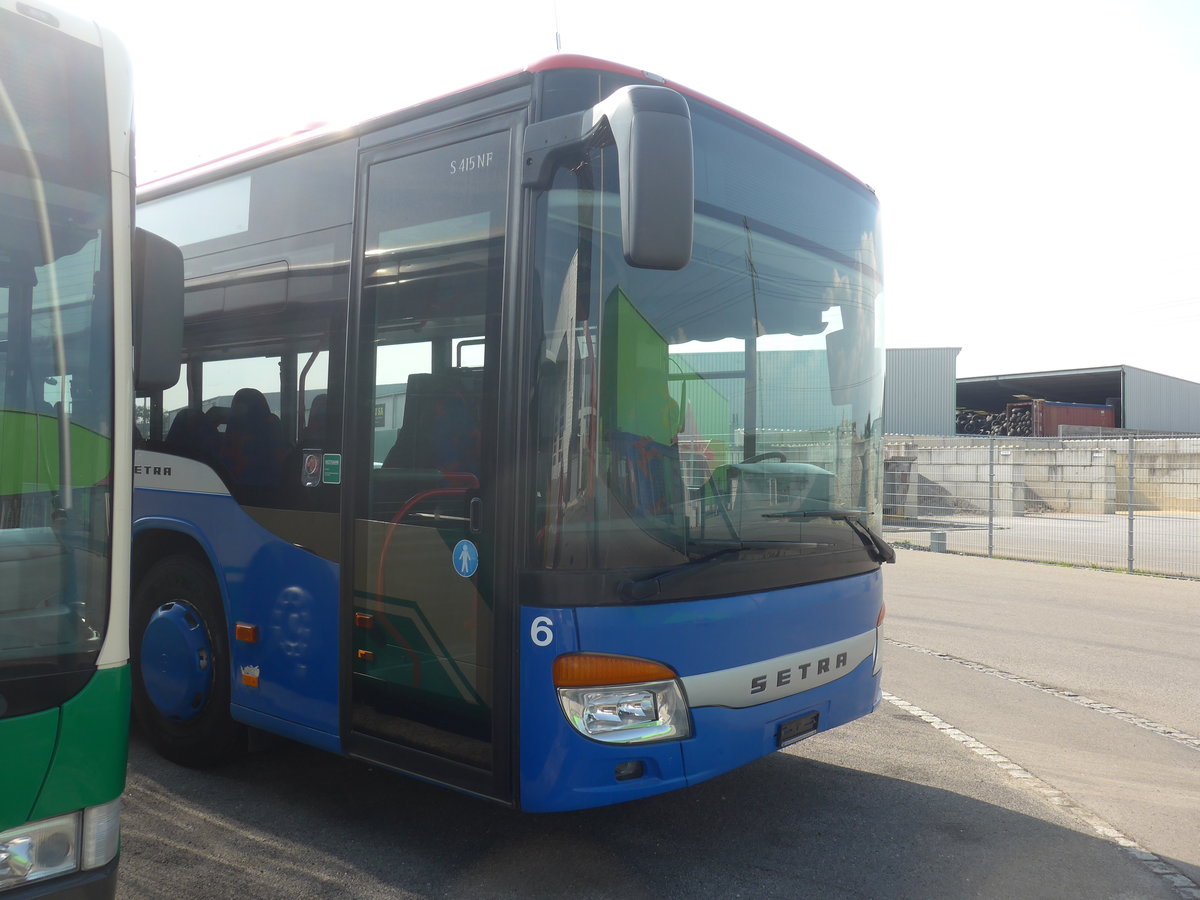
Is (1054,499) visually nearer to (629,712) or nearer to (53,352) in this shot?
(629,712)

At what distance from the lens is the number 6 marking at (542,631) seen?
134 inches

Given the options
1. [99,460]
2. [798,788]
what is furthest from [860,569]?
[99,460]

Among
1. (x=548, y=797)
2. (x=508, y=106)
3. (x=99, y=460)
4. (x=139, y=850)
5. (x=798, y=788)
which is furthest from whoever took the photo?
(x=798, y=788)

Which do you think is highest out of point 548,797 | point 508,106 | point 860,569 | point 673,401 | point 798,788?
point 508,106

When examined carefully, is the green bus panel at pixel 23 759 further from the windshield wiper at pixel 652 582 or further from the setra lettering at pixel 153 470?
the setra lettering at pixel 153 470

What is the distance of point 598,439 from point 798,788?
2269mm

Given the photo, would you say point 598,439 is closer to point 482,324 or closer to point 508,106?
point 482,324

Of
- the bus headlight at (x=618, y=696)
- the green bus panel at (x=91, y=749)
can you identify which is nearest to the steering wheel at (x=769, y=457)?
the bus headlight at (x=618, y=696)

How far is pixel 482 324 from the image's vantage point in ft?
12.0

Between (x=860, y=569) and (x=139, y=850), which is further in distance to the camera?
(x=860, y=569)

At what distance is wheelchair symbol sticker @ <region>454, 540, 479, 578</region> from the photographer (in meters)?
3.60

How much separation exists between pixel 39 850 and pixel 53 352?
126 centimetres

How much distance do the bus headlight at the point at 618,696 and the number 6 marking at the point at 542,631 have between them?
0.07 metres

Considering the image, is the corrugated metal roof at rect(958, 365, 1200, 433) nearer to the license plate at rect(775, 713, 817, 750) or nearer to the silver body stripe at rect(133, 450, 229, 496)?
the license plate at rect(775, 713, 817, 750)
